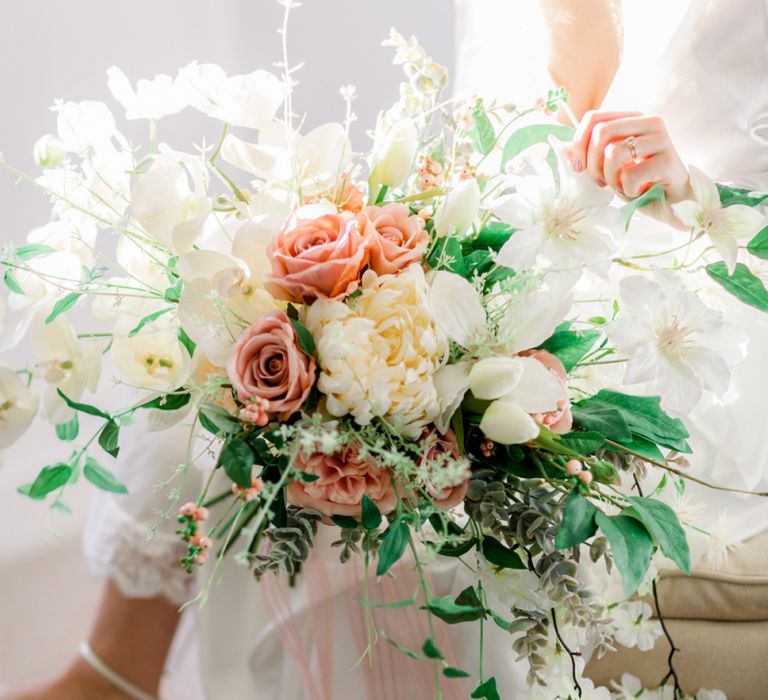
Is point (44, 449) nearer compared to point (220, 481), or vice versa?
point (220, 481)

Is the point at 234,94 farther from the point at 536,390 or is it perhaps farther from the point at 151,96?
the point at 536,390

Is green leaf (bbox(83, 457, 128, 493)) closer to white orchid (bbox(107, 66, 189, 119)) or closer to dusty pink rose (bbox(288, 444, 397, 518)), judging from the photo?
dusty pink rose (bbox(288, 444, 397, 518))

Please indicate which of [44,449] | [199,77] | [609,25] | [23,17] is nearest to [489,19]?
[609,25]

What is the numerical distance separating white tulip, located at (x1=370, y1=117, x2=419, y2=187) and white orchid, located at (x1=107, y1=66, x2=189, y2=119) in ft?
0.58

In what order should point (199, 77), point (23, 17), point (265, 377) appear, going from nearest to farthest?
point (265, 377) < point (199, 77) < point (23, 17)

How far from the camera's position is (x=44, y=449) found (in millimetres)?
2045

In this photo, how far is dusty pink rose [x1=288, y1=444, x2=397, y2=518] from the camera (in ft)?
2.10

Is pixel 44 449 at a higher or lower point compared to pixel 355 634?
lower

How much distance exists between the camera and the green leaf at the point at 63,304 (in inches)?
26.2

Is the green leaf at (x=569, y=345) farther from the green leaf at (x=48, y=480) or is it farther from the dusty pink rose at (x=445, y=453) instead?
the green leaf at (x=48, y=480)

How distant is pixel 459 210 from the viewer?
0.68m

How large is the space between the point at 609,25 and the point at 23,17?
1281 mm

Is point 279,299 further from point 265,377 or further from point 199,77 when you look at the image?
point 199,77

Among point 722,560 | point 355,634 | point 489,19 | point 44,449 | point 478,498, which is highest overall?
point 489,19
